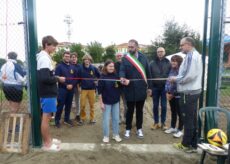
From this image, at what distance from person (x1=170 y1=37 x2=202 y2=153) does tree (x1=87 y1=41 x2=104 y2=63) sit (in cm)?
2666

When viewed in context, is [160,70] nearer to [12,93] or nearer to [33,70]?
[33,70]

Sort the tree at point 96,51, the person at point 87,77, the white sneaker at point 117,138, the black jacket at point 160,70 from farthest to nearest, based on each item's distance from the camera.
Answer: the tree at point 96,51, the person at point 87,77, the black jacket at point 160,70, the white sneaker at point 117,138

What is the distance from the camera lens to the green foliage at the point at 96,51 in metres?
30.6

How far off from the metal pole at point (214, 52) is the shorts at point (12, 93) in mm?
3680

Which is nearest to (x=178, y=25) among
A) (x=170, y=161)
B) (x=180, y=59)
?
(x=180, y=59)

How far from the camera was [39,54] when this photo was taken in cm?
417

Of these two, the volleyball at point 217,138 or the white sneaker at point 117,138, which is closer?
the volleyball at point 217,138

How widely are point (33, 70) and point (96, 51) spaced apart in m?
26.7

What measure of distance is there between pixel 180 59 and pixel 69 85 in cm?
251

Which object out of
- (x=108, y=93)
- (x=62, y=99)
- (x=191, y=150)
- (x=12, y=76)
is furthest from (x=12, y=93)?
(x=191, y=150)

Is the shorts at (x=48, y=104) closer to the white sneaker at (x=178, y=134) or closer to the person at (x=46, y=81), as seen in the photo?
the person at (x=46, y=81)

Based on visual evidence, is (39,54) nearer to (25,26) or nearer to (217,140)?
(25,26)

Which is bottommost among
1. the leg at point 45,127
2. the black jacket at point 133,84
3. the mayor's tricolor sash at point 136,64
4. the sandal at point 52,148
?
the sandal at point 52,148

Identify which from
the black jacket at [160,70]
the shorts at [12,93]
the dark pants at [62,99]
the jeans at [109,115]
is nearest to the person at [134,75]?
the jeans at [109,115]
